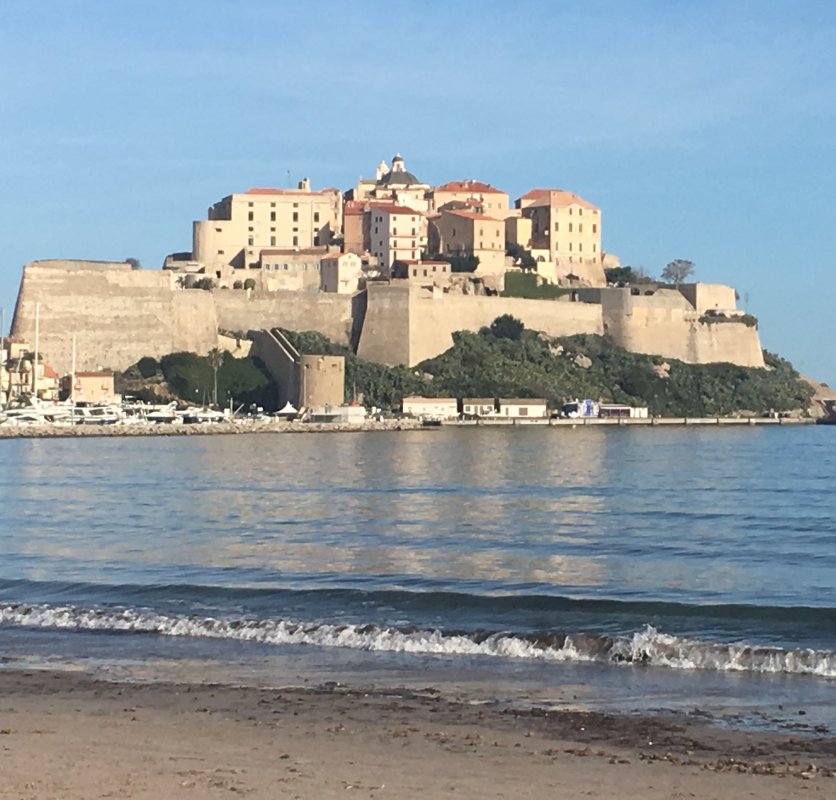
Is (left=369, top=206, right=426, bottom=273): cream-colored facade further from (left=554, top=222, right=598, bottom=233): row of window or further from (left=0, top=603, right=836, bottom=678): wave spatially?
(left=0, top=603, right=836, bottom=678): wave

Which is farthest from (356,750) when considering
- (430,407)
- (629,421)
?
(629,421)

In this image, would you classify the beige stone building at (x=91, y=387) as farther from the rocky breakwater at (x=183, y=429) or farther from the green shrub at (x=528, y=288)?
the green shrub at (x=528, y=288)

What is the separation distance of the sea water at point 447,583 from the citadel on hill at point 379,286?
19.3 metres

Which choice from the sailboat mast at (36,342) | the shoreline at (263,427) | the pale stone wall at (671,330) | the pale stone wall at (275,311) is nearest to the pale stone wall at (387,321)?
the pale stone wall at (275,311)

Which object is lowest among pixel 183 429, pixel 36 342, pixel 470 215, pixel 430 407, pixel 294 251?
pixel 183 429

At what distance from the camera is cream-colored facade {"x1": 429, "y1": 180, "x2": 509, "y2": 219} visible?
6219 centimetres

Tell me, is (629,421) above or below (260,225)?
below

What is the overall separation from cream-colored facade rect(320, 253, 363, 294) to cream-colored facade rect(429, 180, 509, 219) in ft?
32.2

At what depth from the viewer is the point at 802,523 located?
19.5 meters

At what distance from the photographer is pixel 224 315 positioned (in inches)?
1997

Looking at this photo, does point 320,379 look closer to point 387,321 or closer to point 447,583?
point 387,321

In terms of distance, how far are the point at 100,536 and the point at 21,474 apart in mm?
→ 12615

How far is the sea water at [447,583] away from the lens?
30.4 feet

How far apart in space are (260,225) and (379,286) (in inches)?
318
